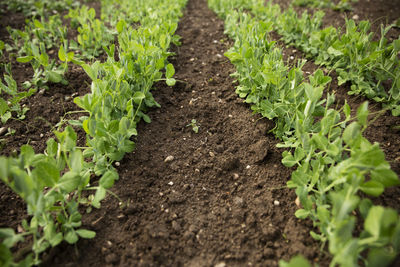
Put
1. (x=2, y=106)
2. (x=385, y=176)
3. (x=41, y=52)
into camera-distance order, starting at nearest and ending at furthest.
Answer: (x=385, y=176), (x=2, y=106), (x=41, y=52)

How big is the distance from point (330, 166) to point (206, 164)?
2.69 ft

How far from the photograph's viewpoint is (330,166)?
156cm

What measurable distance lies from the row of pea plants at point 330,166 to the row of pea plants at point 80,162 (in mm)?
826

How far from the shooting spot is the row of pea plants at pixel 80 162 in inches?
48.1

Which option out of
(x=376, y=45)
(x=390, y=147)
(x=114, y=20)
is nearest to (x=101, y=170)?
(x=390, y=147)

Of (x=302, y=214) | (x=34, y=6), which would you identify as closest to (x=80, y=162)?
(x=302, y=214)

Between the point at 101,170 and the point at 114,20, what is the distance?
2.96 m

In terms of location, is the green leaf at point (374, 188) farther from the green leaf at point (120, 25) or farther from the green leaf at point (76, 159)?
the green leaf at point (120, 25)

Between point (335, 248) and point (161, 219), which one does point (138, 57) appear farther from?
point (335, 248)

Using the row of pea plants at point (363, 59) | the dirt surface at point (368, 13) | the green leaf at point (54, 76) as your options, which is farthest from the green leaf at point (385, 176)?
the dirt surface at point (368, 13)

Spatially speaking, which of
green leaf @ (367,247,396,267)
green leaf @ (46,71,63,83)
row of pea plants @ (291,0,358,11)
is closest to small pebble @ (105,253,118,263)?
green leaf @ (367,247,396,267)

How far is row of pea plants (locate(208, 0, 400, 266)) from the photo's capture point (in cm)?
108

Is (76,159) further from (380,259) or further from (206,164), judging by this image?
(380,259)

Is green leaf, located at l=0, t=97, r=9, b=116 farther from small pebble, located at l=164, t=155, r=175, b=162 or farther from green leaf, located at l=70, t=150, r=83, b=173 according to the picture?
small pebble, located at l=164, t=155, r=175, b=162
